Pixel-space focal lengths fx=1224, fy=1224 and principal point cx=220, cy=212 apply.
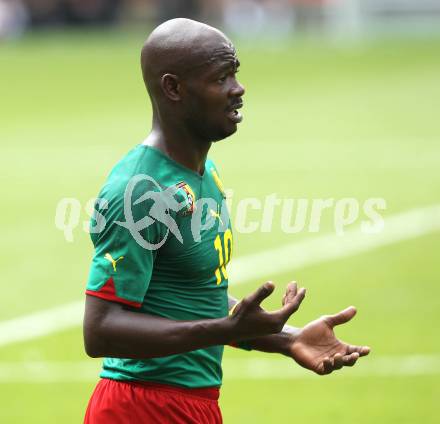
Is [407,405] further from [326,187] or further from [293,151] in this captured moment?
[293,151]

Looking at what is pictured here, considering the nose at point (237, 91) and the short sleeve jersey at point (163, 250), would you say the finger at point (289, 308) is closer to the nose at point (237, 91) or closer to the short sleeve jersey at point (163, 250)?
the short sleeve jersey at point (163, 250)

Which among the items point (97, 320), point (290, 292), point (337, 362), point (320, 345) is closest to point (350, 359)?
point (337, 362)

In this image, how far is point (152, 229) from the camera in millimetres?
4840

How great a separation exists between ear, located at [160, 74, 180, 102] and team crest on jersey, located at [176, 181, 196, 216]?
1.18 ft

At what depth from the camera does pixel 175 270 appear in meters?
5.11

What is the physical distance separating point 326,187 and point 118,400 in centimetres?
1227

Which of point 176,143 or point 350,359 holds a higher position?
point 176,143

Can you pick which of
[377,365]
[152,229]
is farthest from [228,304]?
[377,365]

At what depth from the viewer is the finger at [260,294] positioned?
14.6 ft

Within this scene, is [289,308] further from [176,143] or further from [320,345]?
[176,143]

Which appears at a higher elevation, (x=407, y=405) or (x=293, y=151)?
(x=293, y=151)

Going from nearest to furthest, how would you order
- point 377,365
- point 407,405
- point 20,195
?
1. point 407,405
2. point 377,365
3. point 20,195

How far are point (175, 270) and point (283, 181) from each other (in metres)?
12.6

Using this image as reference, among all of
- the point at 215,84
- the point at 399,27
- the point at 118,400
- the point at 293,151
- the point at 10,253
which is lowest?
the point at 118,400
